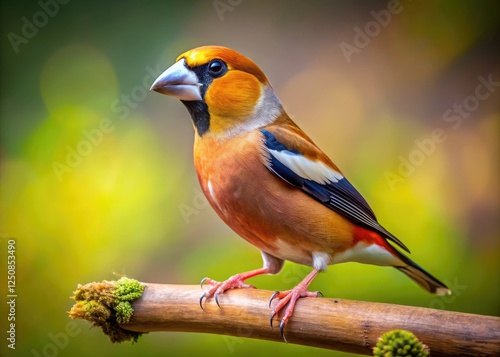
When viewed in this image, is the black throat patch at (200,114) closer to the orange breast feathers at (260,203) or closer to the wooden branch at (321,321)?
the orange breast feathers at (260,203)

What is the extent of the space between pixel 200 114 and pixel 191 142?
831 millimetres

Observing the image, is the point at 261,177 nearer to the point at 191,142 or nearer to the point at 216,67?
the point at 216,67

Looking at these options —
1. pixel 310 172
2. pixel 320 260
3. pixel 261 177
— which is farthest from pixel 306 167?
pixel 320 260

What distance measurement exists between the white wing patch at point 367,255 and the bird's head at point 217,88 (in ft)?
1.81

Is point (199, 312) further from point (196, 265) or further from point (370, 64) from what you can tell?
point (370, 64)

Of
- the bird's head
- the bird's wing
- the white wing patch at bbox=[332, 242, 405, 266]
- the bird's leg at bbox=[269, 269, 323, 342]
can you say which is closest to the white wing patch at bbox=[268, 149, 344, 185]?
the bird's wing

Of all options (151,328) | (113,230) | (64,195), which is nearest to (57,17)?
(64,195)

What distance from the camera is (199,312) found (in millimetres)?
1893

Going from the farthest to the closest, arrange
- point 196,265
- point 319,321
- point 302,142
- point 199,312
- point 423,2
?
1. point 196,265
2. point 423,2
3. point 302,142
4. point 199,312
5. point 319,321

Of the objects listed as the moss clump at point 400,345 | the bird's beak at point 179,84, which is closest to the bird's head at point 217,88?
the bird's beak at point 179,84

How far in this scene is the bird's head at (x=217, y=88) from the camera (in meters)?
1.90

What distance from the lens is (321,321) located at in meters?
1.75

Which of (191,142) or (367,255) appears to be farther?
(191,142)

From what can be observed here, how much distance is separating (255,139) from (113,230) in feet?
3.74
